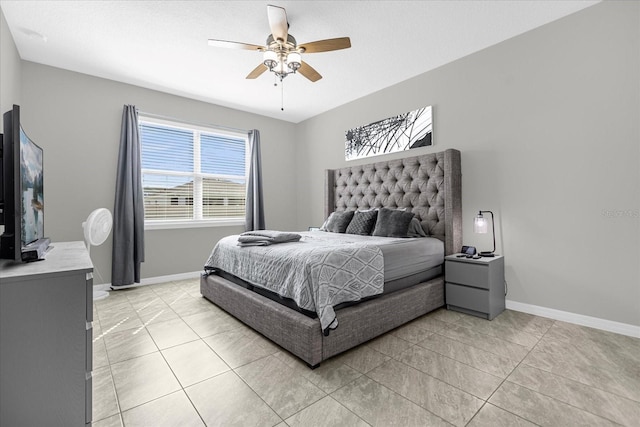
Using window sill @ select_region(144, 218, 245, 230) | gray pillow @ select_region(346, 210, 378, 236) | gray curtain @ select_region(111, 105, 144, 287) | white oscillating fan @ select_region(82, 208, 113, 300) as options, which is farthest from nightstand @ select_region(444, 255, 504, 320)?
gray curtain @ select_region(111, 105, 144, 287)

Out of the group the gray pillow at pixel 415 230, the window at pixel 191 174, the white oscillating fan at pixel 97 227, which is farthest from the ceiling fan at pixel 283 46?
the window at pixel 191 174

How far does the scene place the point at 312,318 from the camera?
6.37ft

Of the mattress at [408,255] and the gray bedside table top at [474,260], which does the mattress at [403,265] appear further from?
the gray bedside table top at [474,260]

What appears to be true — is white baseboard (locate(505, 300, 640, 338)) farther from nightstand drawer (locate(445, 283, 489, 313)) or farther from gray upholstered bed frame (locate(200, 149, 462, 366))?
gray upholstered bed frame (locate(200, 149, 462, 366))

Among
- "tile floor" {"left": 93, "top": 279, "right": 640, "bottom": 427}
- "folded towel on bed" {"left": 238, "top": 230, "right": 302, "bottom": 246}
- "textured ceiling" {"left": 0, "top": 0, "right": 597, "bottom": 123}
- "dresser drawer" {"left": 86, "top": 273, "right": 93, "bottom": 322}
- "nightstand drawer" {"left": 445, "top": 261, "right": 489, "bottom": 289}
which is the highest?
"textured ceiling" {"left": 0, "top": 0, "right": 597, "bottom": 123}

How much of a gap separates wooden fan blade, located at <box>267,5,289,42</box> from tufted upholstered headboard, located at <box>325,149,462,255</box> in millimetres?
1989

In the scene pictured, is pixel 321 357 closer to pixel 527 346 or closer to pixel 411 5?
pixel 527 346

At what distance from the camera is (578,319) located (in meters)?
2.52

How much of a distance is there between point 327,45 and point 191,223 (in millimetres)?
3196

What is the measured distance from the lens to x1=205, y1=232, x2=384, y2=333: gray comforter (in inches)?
75.5

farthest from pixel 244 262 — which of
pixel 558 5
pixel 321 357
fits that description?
pixel 558 5

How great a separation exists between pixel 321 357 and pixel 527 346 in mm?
1530

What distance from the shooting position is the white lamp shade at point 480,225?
286 centimetres

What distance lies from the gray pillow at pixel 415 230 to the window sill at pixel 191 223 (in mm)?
2869
